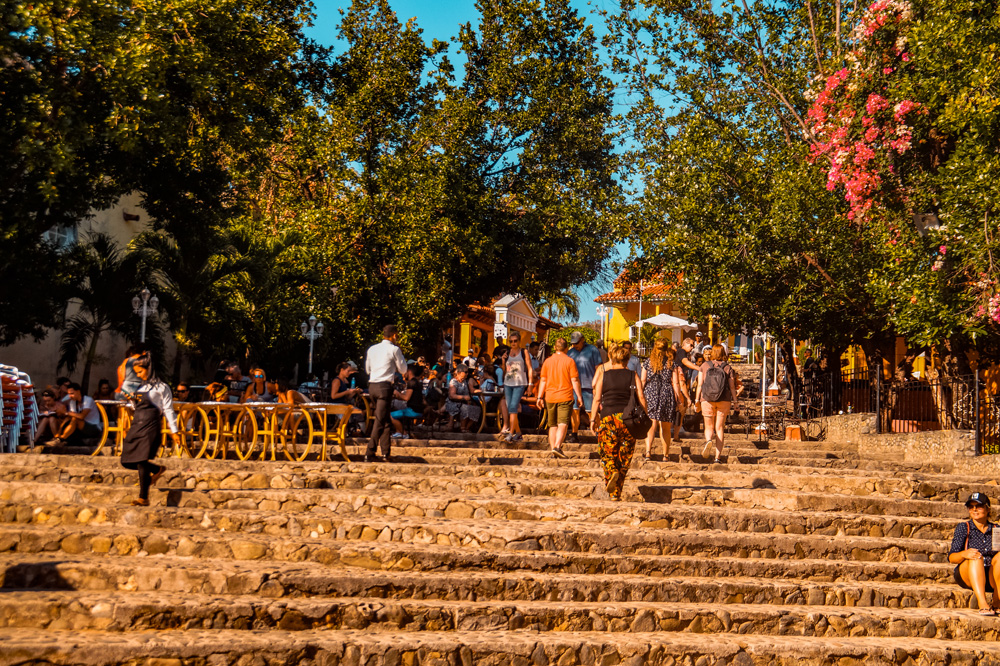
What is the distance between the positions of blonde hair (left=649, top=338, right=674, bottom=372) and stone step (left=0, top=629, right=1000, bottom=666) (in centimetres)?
566

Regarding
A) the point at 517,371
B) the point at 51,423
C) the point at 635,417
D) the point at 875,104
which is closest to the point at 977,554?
the point at 635,417

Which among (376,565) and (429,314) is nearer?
(376,565)

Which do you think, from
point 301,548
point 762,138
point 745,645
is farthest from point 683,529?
point 762,138

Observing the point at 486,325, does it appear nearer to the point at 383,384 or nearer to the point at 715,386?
the point at 715,386

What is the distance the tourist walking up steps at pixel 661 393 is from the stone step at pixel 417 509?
339 cm

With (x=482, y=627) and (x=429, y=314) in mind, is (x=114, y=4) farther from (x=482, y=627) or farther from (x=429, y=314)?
(x=429, y=314)

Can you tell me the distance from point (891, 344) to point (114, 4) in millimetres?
15029

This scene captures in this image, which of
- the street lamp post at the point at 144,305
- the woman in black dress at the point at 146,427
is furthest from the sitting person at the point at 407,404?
the street lamp post at the point at 144,305

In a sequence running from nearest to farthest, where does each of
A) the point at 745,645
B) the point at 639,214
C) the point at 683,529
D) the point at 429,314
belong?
the point at 745,645, the point at 683,529, the point at 639,214, the point at 429,314

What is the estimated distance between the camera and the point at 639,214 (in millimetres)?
19688

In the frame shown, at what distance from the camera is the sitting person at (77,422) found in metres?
13.4

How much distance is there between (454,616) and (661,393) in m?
6.46

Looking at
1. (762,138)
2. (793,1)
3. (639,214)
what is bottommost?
(639,214)

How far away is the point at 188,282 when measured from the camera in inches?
832
